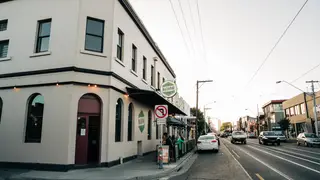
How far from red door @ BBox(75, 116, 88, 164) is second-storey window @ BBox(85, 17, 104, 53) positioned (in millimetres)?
3728

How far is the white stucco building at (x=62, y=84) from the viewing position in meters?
11.2

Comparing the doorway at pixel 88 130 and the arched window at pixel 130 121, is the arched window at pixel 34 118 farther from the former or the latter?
Answer: the arched window at pixel 130 121

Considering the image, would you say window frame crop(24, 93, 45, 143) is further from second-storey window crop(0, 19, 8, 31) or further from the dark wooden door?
second-storey window crop(0, 19, 8, 31)

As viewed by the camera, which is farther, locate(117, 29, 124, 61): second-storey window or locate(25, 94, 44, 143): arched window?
locate(117, 29, 124, 61): second-storey window

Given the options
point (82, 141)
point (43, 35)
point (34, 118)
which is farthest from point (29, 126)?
point (43, 35)

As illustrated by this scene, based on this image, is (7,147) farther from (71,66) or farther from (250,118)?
(250,118)

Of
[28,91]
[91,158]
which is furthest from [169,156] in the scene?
[28,91]

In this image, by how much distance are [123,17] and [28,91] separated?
22.4 feet

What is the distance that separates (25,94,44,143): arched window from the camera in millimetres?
11750

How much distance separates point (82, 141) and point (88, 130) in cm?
60

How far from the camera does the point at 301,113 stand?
148ft

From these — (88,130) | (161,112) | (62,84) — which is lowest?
(88,130)

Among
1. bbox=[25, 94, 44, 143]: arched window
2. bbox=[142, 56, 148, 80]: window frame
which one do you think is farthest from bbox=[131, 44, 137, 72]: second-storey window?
bbox=[25, 94, 44, 143]: arched window

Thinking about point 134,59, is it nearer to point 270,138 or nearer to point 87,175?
point 87,175
